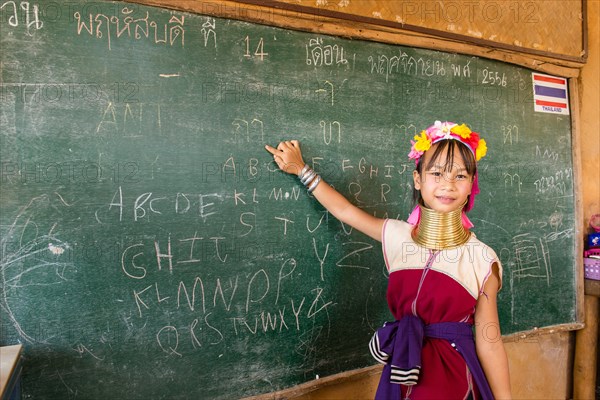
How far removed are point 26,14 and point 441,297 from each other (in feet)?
5.75

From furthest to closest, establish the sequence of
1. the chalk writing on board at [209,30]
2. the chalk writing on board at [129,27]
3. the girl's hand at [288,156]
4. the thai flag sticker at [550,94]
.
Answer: the thai flag sticker at [550,94] < the girl's hand at [288,156] < the chalk writing on board at [209,30] < the chalk writing on board at [129,27]

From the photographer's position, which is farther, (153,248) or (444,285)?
(153,248)

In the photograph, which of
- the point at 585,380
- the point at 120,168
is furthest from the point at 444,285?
the point at 585,380

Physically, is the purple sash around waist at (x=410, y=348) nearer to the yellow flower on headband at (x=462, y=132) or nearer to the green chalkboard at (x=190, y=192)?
the green chalkboard at (x=190, y=192)

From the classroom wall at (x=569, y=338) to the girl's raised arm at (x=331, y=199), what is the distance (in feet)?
5.63

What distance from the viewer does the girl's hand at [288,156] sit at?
1.97 meters

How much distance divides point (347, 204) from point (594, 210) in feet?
7.20

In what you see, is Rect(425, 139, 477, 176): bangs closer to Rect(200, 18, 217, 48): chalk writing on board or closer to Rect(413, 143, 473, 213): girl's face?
Rect(413, 143, 473, 213): girl's face

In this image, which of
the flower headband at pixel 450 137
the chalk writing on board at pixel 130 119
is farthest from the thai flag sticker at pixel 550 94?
the chalk writing on board at pixel 130 119

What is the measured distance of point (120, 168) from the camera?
1700 mm

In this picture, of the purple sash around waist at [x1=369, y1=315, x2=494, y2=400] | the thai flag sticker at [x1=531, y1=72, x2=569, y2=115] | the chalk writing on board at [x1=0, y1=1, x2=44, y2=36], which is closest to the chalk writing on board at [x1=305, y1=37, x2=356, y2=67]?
the chalk writing on board at [x1=0, y1=1, x2=44, y2=36]

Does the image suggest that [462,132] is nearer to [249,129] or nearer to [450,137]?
[450,137]

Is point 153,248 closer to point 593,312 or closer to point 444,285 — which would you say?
point 444,285

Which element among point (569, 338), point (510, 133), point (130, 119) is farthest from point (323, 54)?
point (569, 338)
